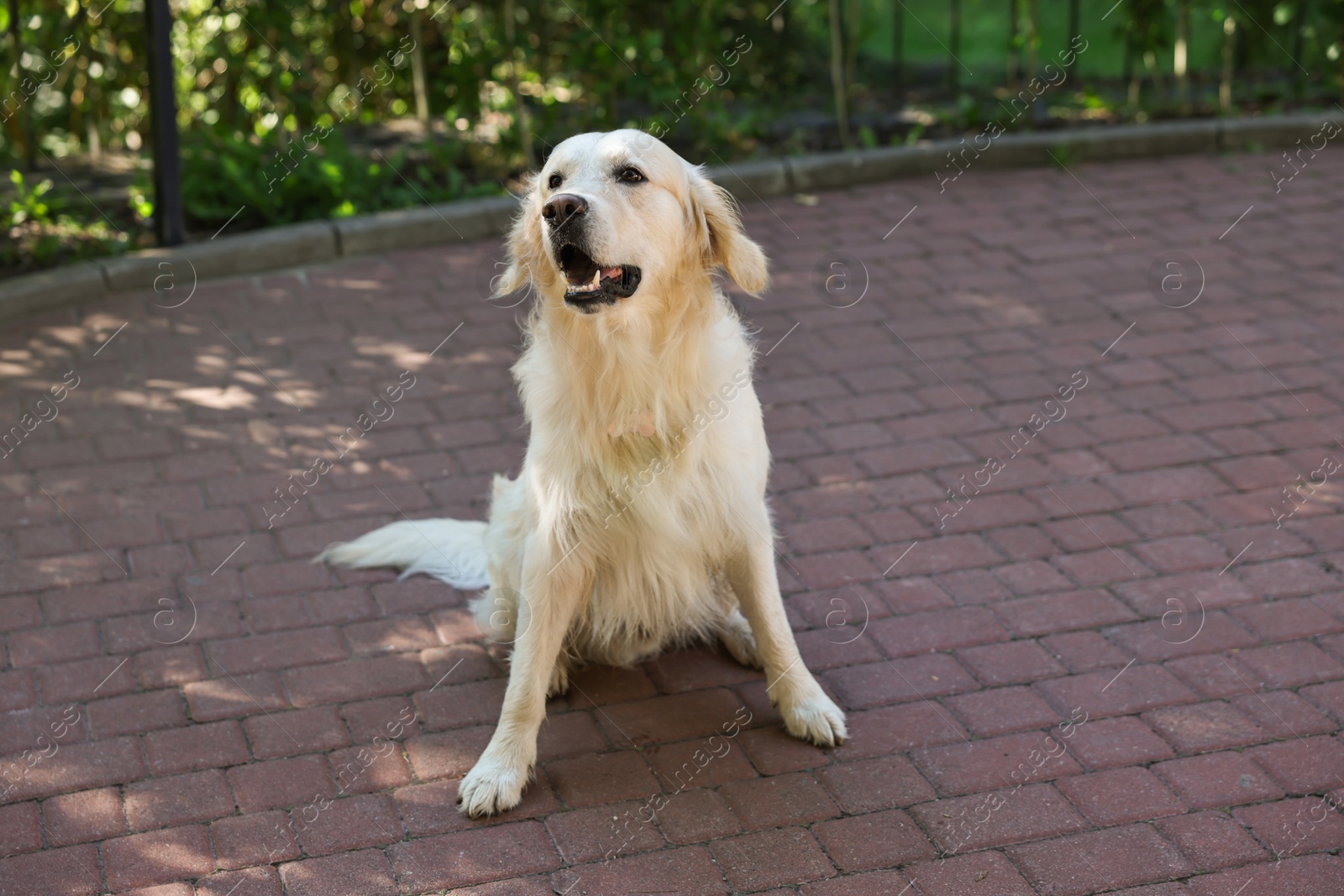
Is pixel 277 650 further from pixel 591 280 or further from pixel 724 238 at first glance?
pixel 724 238

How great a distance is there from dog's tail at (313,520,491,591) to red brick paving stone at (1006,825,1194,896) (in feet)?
6.61

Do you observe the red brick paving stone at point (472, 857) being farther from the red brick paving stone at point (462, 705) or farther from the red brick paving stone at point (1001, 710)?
the red brick paving stone at point (1001, 710)

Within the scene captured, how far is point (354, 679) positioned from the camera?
3.90 m

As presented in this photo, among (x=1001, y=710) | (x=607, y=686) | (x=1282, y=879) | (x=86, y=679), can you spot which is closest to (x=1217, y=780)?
(x=1282, y=879)

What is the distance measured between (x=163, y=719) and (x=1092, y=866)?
101 inches

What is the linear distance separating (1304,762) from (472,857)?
2208 mm

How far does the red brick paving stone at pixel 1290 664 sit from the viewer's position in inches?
148

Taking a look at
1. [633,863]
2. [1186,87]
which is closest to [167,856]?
[633,863]

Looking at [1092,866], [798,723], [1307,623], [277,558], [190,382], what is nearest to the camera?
[1092,866]

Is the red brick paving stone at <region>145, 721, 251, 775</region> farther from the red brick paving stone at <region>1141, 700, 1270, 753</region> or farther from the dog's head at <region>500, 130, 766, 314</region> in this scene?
the red brick paving stone at <region>1141, 700, 1270, 753</region>

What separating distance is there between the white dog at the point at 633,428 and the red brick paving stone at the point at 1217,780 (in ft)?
2.99

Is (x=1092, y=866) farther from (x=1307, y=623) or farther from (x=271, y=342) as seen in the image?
(x=271, y=342)

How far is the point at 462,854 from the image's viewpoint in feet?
10.6

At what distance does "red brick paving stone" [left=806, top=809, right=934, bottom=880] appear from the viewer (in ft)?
10.4
